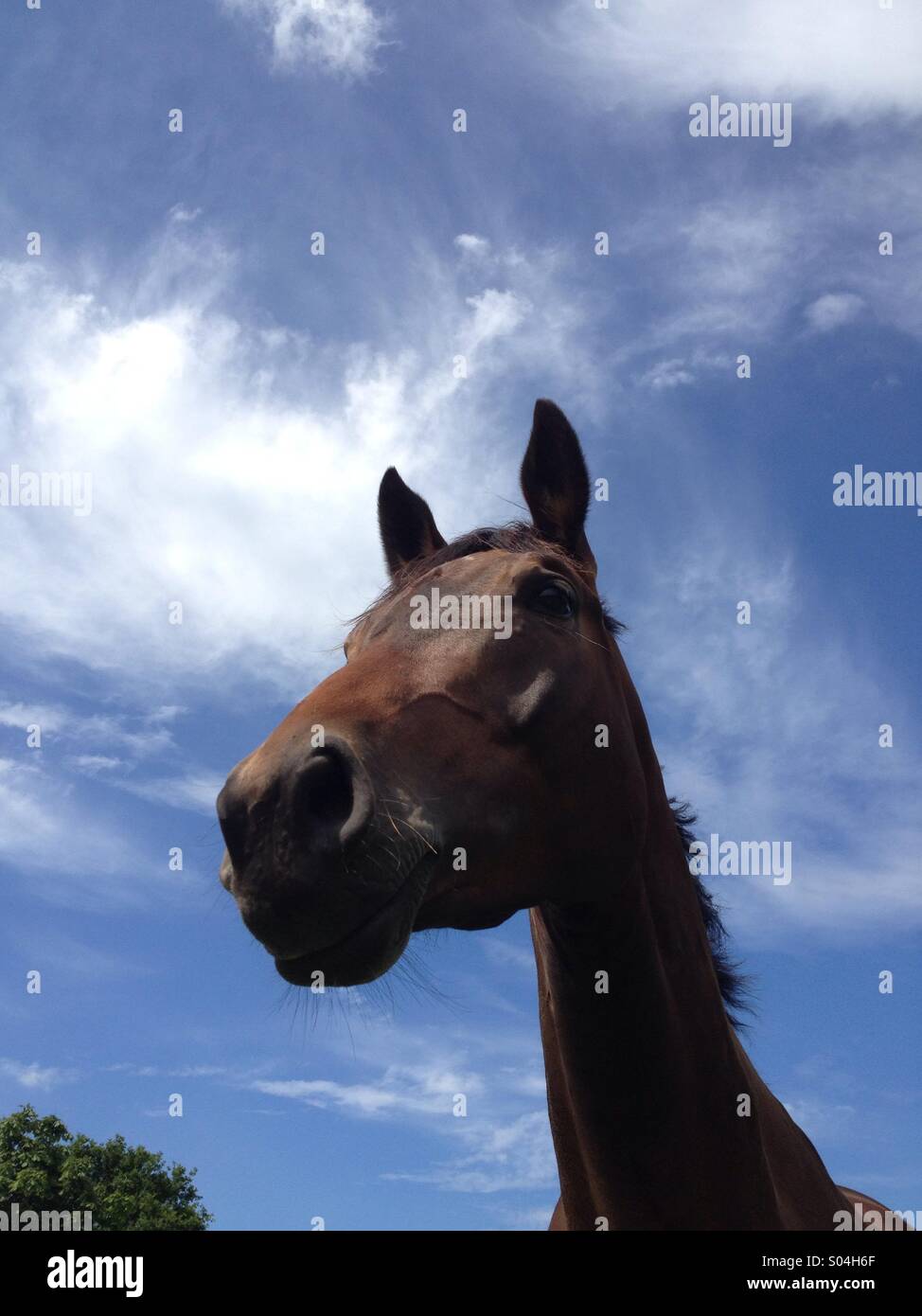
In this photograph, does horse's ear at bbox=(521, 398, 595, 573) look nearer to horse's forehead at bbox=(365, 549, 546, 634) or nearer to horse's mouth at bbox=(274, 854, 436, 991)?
horse's forehead at bbox=(365, 549, 546, 634)

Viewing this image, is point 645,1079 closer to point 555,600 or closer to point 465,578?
point 555,600

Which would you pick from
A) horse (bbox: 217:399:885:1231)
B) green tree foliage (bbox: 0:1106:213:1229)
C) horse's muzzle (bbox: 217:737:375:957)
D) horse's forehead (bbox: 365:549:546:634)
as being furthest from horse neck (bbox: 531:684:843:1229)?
green tree foliage (bbox: 0:1106:213:1229)

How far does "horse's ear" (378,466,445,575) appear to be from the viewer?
5004mm

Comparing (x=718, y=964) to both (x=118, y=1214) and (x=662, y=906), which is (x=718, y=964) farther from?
(x=118, y=1214)

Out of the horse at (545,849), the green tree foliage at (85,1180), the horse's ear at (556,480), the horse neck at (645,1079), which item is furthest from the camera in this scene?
the green tree foliage at (85,1180)

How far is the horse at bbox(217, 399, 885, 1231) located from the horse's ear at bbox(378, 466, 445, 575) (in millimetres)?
638

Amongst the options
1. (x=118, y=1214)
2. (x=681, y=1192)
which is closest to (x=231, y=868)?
(x=681, y=1192)

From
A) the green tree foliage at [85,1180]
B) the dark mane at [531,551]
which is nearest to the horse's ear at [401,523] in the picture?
the dark mane at [531,551]

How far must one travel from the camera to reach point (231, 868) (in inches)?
112

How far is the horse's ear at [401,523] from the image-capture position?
5004 mm

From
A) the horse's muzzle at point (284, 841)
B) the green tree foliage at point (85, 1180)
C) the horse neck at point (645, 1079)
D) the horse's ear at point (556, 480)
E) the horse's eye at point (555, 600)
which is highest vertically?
the horse's ear at point (556, 480)

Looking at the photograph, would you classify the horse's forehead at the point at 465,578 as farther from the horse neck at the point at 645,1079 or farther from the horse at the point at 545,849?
the horse neck at the point at 645,1079

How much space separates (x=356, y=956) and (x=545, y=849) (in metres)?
0.95
